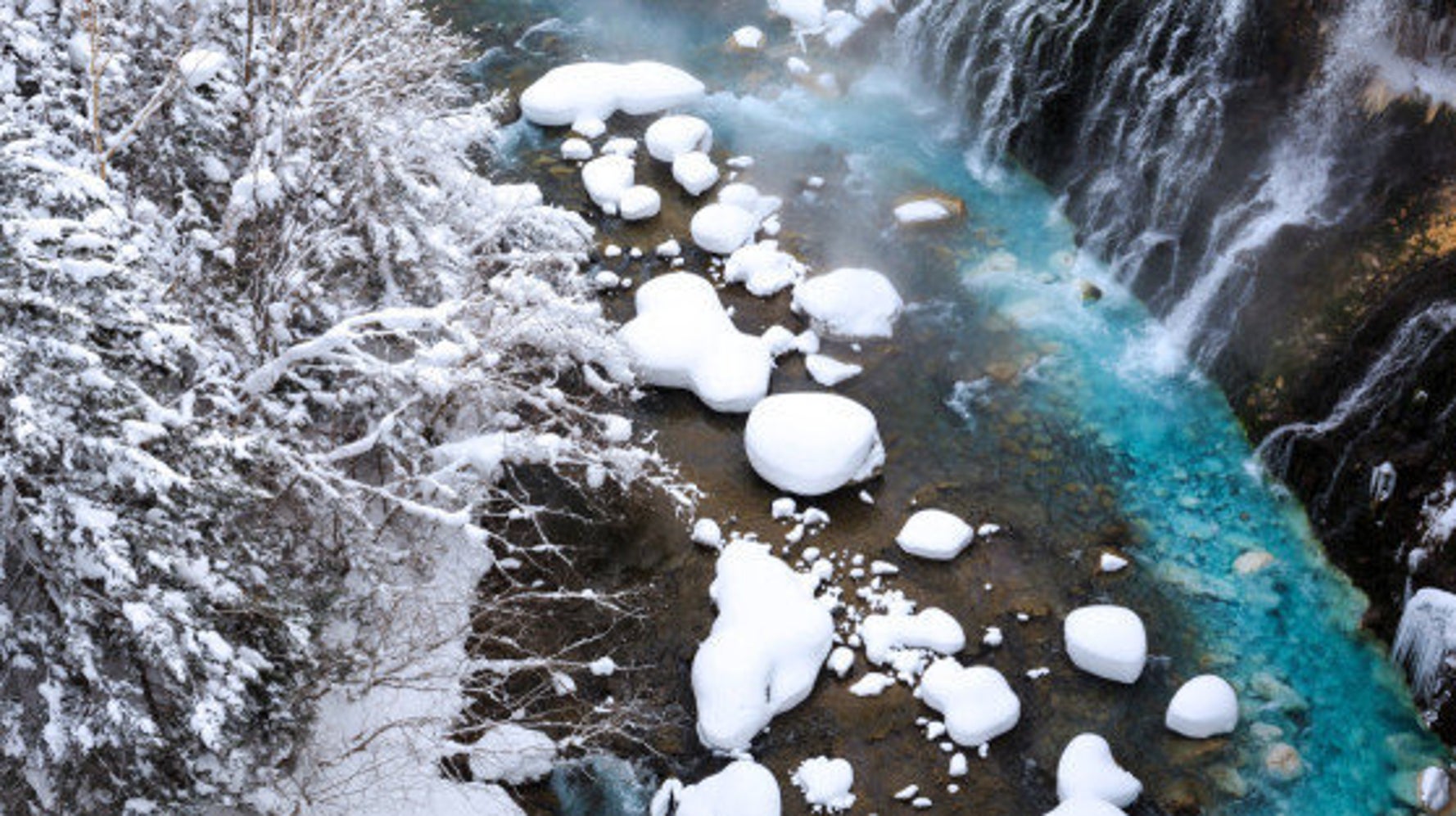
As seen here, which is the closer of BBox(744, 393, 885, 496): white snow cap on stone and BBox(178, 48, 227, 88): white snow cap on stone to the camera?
BBox(178, 48, 227, 88): white snow cap on stone

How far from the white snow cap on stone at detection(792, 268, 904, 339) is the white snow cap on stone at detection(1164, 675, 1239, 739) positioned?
15.3ft

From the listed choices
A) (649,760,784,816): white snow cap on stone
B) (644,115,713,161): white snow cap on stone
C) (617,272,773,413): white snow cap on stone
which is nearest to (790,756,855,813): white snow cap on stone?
(649,760,784,816): white snow cap on stone

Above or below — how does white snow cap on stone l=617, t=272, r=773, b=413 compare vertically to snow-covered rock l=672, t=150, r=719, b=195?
below

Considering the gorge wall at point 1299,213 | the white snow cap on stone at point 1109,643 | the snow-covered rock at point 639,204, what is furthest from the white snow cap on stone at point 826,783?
the snow-covered rock at point 639,204

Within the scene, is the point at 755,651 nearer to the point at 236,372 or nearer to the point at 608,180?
the point at 236,372

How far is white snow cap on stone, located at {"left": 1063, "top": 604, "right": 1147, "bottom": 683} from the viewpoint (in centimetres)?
871

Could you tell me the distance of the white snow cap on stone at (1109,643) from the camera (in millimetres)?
8711

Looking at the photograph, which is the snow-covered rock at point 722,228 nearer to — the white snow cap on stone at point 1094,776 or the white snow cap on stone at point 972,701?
the white snow cap on stone at point 972,701

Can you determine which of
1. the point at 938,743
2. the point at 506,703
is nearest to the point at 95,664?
the point at 506,703

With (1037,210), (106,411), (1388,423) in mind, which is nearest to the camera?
(106,411)

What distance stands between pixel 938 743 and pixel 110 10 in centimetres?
806

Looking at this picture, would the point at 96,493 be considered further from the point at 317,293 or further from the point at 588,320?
the point at 588,320

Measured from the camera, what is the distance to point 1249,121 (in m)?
11.6

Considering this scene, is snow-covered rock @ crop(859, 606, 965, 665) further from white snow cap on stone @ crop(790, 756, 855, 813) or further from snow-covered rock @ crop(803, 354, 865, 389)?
snow-covered rock @ crop(803, 354, 865, 389)
